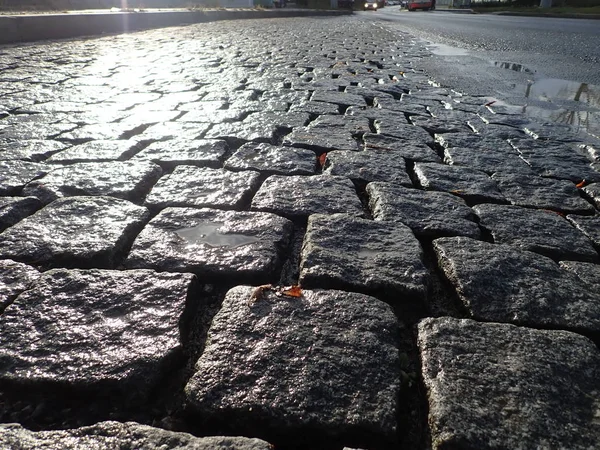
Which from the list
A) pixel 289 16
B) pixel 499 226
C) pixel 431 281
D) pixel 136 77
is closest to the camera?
pixel 431 281

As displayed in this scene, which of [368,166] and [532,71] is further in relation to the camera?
[532,71]

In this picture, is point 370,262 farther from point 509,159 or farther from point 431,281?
point 509,159

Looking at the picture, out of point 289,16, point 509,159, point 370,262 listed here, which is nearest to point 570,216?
point 509,159

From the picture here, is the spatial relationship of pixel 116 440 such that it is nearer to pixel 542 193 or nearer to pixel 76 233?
pixel 76 233

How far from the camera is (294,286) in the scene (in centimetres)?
143

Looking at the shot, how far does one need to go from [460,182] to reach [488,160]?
49 cm

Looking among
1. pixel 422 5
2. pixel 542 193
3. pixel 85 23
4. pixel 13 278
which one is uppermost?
pixel 422 5

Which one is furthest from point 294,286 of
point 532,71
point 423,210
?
point 532,71

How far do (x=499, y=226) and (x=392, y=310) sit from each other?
0.83 meters

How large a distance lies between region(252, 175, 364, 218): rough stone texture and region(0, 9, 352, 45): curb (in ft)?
27.5

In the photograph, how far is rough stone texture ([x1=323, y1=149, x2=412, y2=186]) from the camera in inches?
91.7

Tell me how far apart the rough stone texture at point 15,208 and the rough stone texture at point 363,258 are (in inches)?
48.8

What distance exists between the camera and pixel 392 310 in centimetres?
134

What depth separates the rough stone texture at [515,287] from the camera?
1.33 metres
